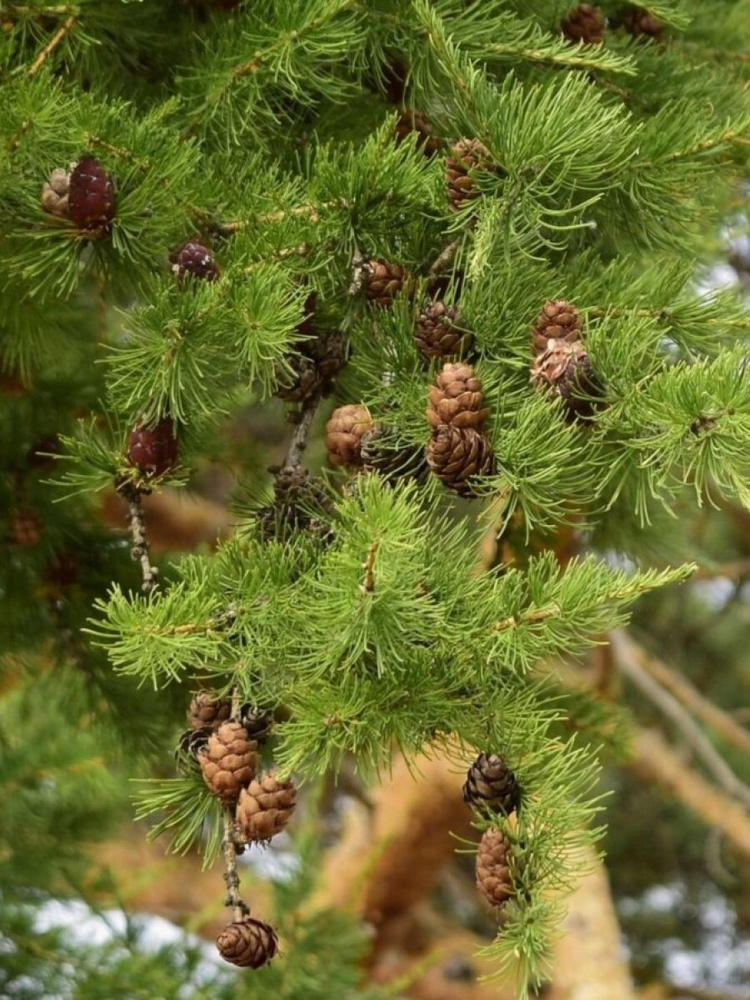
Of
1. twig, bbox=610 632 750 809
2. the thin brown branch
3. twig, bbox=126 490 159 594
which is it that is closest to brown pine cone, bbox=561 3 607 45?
twig, bbox=126 490 159 594

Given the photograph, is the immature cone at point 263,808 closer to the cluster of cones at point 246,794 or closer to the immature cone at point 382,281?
the cluster of cones at point 246,794

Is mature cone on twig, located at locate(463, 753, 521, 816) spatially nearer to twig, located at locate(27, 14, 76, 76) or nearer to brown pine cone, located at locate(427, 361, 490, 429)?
brown pine cone, located at locate(427, 361, 490, 429)

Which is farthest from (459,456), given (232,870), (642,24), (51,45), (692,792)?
(692,792)

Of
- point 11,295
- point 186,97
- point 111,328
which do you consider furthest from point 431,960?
point 186,97

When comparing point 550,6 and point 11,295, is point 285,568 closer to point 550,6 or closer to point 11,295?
point 11,295

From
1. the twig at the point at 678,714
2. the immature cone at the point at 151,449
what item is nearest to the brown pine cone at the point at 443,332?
the immature cone at the point at 151,449

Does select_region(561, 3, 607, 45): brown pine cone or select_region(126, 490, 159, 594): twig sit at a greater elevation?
select_region(561, 3, 607, 45): brown pine cone
